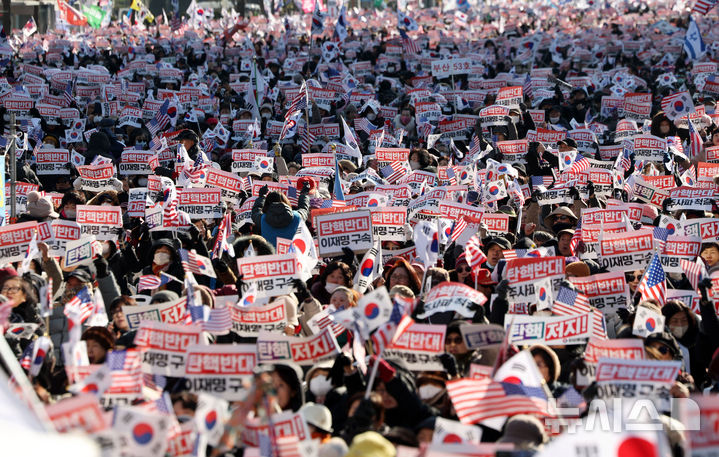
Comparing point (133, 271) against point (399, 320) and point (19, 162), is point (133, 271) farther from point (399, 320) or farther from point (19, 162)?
point (19, 162)

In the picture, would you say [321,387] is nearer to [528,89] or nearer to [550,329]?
[550,329]

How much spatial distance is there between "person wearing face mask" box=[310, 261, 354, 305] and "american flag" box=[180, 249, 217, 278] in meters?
0.86

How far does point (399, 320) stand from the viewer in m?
6.65

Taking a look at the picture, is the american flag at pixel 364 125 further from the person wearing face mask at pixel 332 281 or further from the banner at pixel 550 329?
the banner at pixel 550 329

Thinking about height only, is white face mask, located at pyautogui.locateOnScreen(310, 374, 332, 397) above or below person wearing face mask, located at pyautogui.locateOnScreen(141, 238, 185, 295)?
below

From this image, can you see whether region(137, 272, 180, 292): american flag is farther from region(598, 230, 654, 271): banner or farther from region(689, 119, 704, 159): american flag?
region(689, 119, 704, 159): american flag

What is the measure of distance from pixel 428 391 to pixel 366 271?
2664 mm

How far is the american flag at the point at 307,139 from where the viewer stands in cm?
1616

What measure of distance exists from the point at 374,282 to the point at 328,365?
7.94 feet

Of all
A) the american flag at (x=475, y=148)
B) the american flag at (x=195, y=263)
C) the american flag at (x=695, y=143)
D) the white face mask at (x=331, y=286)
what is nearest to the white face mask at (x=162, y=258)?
the american flag at (x=195, y=263)

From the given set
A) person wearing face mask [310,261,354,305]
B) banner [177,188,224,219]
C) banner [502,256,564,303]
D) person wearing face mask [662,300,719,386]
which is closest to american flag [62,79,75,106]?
banner [177,188,224,219]

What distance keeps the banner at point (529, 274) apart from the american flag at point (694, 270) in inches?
49.8

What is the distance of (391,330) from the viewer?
6.52m

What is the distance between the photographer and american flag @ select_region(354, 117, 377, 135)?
17703 millimetres
